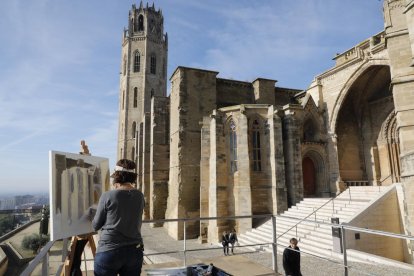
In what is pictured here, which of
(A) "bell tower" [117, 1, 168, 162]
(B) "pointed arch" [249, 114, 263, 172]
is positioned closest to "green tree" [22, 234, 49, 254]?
(A) "bell tower" [117, 1, 168, 162]

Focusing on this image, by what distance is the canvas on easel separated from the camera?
146 inches

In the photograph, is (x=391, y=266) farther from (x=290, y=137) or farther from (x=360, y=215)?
(x=290, y=137)

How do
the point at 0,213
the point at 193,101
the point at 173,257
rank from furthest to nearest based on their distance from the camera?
the point at 0,213, the point at 193,101, the point at 173,257

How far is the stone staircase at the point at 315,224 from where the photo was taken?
1212 centimetres

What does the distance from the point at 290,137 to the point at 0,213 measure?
76578 millimetres

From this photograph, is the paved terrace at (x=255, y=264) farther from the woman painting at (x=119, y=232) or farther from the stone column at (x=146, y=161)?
the stone column at (x=146, y=161)

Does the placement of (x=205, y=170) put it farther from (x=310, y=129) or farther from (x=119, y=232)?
(x=119, y=232)

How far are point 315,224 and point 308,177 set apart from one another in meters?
6.85

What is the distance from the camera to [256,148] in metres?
19.1

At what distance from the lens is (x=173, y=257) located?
1402 centimetres

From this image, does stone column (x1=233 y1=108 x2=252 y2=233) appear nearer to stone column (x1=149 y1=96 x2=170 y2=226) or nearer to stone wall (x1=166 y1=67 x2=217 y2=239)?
stone wall (x1=166 y1=67 x2=217 y2=239)

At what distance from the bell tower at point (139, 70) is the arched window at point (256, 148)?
22.4m

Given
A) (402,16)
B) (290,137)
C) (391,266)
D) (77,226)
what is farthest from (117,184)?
(290,137)

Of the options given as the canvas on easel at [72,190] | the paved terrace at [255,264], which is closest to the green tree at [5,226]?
the paved terrace at [255,264]
